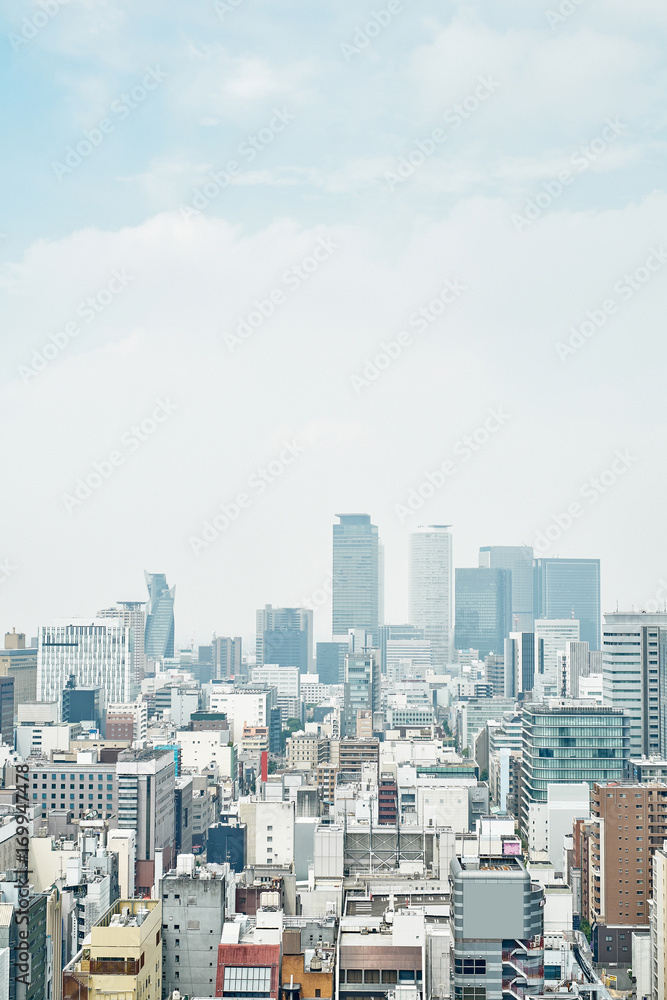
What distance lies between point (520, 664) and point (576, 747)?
125 ft

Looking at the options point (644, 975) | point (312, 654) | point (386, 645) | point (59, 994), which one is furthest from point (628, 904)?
point (386, 645)

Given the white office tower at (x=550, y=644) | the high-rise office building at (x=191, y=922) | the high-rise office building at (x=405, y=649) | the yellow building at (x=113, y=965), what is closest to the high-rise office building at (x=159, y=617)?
the high-rise office building at (x=405, y=649)

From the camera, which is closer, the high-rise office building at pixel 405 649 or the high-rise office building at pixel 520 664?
the high-rise office building at pixel 520 664

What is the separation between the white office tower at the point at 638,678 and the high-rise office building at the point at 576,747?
18.7 ft

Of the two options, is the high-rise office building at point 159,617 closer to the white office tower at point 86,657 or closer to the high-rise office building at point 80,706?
the white office tower at point 86,657

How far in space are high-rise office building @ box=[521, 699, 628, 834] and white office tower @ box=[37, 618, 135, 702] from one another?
116ft

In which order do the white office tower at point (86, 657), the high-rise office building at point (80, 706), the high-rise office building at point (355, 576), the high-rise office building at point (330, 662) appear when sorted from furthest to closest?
the high-rise office building at point (355, 576) < the high-rise office building at point (330, 662) < the white office tower at point (86, 657) < the high-rise office building at point (80, 706)

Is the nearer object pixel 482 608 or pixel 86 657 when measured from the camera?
pixel 86 657

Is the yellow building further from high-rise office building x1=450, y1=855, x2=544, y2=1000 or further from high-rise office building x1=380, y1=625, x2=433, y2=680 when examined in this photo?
high-rise office building x1=380, y1=625, x2=433, y2=680

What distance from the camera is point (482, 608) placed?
369 feet

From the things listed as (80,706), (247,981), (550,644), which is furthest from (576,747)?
(550,644)

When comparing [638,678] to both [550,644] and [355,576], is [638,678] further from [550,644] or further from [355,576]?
[355,576]

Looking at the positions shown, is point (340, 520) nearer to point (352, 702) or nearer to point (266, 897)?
point (352, 702)

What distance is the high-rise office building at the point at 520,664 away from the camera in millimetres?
67812
